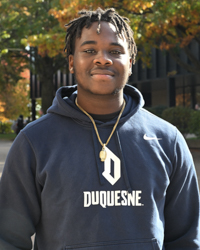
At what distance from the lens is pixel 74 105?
2.14m

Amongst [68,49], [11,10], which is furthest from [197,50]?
[68,49]

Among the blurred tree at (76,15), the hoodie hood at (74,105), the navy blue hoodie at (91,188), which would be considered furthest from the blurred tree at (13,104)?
the navy blue hoodie at (91,188)

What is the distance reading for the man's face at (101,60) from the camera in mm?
1975

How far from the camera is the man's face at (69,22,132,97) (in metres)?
1.97

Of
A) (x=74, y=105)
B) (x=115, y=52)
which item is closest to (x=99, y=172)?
(x=74, y=105)

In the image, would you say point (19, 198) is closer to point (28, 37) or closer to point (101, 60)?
point (101, 60)

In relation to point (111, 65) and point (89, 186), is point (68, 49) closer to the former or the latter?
point (111, 65)

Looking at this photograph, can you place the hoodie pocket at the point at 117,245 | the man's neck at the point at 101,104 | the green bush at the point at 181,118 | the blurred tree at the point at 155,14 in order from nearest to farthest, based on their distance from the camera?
the hoodie pocket at the point at 117,245 → the man's neck at the point at 101,104 → the blurred tree at the point at 155,14 → the green bush at the point at 181,118

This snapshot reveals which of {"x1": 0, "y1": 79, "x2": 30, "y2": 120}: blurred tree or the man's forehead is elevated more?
the man's forehead

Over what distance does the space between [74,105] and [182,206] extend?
0.71m

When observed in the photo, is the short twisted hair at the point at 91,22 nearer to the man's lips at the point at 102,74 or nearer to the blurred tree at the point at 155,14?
the man's lips at the point at 102,74

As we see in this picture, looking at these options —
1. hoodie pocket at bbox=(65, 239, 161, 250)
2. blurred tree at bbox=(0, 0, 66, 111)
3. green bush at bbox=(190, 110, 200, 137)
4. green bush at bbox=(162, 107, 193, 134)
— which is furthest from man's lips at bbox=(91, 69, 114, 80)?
green bush at bbox=(162, 107, 193, 134)

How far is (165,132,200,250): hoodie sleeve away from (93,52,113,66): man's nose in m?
0.48

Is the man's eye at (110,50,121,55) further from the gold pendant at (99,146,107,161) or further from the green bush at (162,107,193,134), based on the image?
the green bush at (162,107,193,134)
